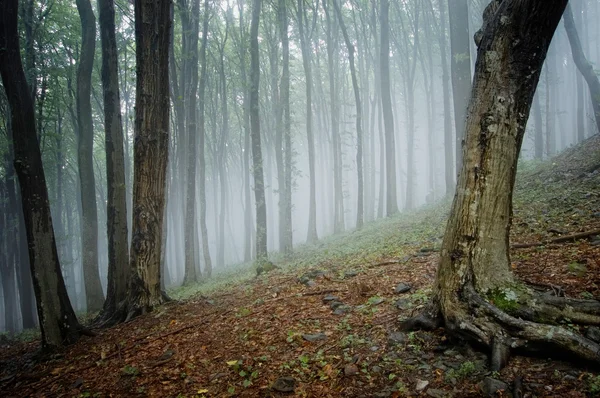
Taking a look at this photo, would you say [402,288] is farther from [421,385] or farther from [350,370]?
[421,385]

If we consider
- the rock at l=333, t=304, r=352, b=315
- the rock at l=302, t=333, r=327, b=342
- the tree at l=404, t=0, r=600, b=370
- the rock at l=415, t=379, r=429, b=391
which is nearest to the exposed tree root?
the tree at l=404, t=0, r=600, b=370

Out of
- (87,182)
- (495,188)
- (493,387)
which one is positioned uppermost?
Answer: (87,182)

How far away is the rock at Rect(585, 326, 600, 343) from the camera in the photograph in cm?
288

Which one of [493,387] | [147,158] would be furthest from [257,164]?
[493,387]

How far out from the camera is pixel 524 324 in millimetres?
3018

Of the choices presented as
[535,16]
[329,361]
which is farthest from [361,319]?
[535,16]

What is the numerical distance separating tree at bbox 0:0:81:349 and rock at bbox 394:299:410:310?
18.9 ft

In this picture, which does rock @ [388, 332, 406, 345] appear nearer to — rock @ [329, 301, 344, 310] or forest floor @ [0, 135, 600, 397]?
forest floor @ [0, 135, 600, 397]

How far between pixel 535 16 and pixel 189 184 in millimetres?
13299

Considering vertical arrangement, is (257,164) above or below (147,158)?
above

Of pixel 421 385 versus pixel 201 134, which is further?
pixel 201 134

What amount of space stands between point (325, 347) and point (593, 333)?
2.61 m

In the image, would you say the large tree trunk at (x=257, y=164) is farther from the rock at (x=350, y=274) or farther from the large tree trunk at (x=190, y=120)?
the rock at (x=350, y=274)

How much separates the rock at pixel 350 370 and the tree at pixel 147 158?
4.81 meters
